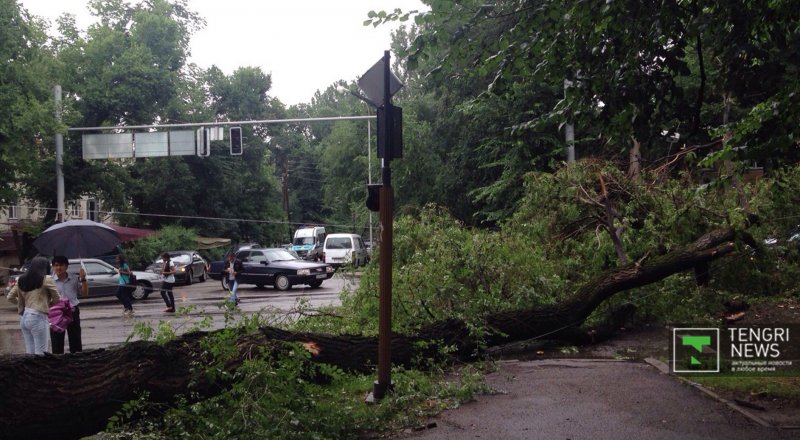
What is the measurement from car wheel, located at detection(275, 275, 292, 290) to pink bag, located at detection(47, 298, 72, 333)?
16.6m

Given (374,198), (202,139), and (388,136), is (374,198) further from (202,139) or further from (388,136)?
(202,139)

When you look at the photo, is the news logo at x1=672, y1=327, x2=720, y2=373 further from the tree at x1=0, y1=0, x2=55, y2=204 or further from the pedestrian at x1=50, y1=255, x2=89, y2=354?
the tree at x1=0, y1=0, x2=55, y2=204

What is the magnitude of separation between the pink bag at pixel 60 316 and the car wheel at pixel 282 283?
16601mm

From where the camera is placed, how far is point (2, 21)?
2711 cm

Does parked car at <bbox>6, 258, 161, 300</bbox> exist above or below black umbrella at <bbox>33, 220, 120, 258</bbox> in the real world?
below

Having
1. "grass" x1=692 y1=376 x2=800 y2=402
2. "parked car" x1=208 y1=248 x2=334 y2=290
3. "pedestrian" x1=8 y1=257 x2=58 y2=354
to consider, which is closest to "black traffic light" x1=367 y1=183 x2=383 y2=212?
"grass" x1=692 y1=376 x2=800 y2=402

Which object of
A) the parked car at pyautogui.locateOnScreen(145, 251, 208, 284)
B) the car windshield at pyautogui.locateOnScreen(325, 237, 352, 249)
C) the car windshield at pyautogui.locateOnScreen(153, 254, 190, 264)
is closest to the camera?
the parked car at pyautogui.locateOnScreen(145, 251, 208, 284)

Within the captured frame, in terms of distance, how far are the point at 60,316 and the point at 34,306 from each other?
0.74m

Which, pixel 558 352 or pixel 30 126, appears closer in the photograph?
pixel 558 352

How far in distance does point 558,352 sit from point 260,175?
4794 centimetres

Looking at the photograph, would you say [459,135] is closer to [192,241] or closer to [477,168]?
[477,168]

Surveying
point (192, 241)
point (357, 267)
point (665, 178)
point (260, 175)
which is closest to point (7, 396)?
point (357, 267)

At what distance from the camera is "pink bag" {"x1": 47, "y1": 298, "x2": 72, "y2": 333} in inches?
385

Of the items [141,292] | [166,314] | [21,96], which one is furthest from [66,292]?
[21,96]
